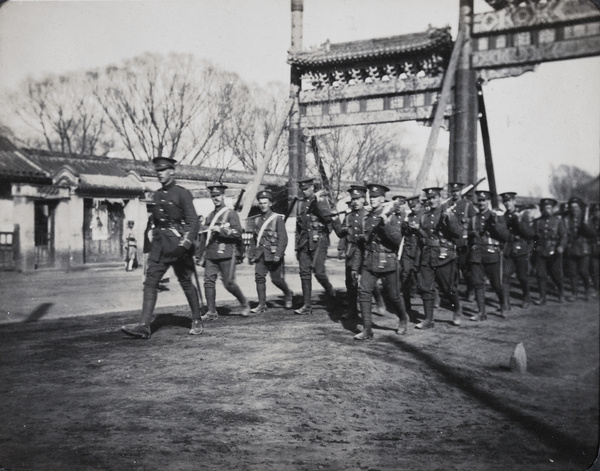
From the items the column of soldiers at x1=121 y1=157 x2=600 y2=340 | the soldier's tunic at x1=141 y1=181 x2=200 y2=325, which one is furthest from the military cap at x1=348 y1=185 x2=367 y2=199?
the soldier's tunic at x1=141 y1=181 x2=200 y2=325

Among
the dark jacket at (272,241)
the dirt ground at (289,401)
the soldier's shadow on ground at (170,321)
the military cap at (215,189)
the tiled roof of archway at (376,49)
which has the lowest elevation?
the dirt ground at (289,401)

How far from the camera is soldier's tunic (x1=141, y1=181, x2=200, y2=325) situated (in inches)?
215

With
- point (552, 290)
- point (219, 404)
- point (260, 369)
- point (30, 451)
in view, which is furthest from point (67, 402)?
point (552, 290)

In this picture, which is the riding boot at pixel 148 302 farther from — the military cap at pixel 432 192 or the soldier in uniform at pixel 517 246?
the soldier in uniform at pixel 517 246

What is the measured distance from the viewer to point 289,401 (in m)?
3.73

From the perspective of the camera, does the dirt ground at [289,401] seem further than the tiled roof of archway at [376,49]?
No

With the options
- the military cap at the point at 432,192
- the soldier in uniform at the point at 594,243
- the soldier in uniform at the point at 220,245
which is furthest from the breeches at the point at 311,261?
the soldier in uniform at the point at 594,243

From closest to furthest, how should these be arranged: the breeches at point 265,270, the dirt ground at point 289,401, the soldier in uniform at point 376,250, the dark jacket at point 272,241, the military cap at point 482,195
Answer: the dirt ground at point 289,401 < the soldier in uniform at point 376,250 < the dark jacket at point 272,241 < the breeches at point 265,270 < the military cap at point 482,195

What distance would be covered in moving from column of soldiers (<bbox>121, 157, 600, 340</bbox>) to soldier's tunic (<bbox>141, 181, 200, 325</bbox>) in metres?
0.01

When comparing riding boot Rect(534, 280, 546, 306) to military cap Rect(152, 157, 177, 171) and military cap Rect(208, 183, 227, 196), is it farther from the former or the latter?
military cap Rect(152, 157, 177, 171)

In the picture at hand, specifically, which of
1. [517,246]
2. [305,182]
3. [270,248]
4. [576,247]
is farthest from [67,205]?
[576,247]

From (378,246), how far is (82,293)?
635cm

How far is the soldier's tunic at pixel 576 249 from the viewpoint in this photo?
8555 mm

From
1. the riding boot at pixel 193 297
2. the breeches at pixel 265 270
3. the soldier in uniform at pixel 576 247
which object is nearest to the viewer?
the riding boot at pixel 193 297
